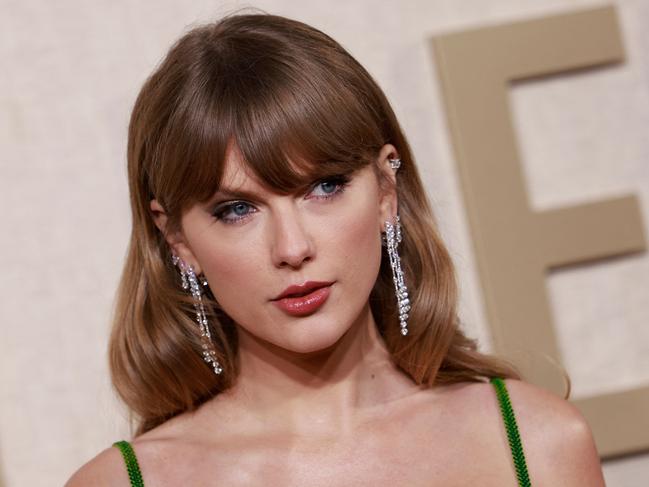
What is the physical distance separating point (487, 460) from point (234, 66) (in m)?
0.65

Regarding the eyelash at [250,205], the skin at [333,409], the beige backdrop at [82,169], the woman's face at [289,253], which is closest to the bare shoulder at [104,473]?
the skin at [333,409]

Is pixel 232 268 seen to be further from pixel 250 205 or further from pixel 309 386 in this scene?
pixel 309 386

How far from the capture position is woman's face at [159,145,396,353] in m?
1.64

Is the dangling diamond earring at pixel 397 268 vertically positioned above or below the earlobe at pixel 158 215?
below

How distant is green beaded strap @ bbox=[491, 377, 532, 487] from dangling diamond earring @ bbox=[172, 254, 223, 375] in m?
0.40

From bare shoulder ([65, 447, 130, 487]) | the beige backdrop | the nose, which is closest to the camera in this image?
the nose

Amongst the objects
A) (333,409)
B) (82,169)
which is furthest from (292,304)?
(82,169)

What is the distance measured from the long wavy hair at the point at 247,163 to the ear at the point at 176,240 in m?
0.01

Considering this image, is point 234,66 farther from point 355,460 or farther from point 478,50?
point 478,50

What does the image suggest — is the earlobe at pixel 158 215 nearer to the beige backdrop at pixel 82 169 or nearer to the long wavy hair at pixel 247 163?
the long wavy hair at pixel 247 163

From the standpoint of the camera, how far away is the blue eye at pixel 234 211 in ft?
5.48

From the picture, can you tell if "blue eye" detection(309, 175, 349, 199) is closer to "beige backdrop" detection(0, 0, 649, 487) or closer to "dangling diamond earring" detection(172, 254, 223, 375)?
"dangling diamond earring" detection(172, 254, 223, 375)

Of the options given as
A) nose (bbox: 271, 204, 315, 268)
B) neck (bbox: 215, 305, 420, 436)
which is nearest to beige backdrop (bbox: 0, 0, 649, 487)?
neck (bbox: 215, 305, 420, 436)

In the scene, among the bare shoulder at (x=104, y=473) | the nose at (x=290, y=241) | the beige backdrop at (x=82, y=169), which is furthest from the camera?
the beige backdrop at (x=82, y=169)
